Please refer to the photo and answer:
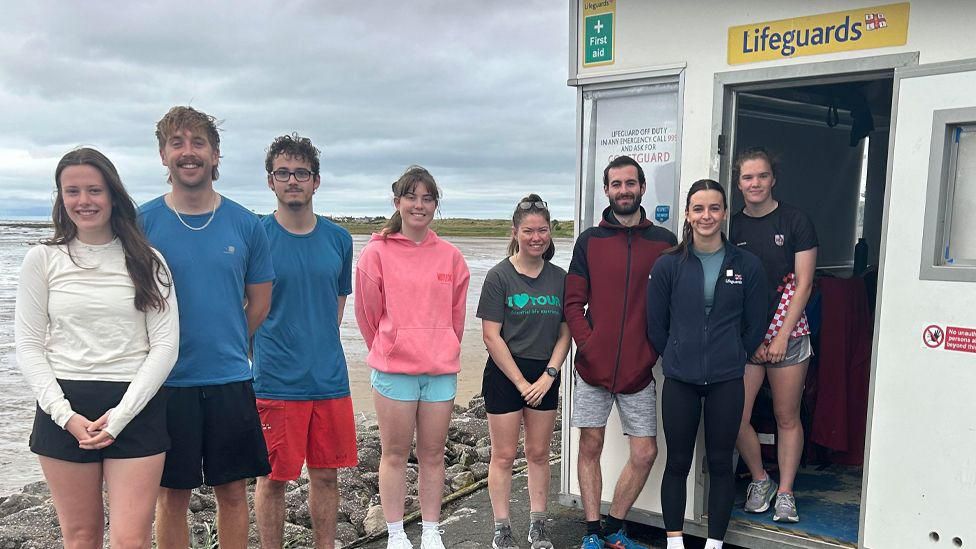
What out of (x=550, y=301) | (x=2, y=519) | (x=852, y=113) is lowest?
(x=2, y=519)

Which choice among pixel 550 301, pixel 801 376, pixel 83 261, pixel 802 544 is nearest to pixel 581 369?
pixel 550 301

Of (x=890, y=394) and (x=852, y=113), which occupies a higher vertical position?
(x=852, y=113)

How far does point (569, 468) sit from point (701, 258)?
147 cm

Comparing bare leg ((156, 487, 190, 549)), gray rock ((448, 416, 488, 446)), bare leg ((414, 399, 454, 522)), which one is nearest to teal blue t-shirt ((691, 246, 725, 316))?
bare leg ((414, 399, 454, 522))

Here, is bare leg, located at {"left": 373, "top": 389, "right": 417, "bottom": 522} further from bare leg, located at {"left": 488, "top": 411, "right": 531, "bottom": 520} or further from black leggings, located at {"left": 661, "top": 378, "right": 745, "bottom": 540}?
black leggings, located at {"left": 661, "top": 378, "right": 745, "bottom": 540}

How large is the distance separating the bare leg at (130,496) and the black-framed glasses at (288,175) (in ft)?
4.06

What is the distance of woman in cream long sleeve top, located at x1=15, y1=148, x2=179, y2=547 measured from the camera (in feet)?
9.00

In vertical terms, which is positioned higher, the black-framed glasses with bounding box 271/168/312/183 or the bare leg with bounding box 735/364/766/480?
the black-framed glasses with bounding box 271/168/312/183

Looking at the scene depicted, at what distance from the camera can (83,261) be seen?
2.81 meters

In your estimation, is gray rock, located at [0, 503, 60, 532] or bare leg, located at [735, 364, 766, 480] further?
gray rock, located at [0, 503, 60, 532]

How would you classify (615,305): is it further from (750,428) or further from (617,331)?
(750,428)

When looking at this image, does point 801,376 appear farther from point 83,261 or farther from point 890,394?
point 83,261

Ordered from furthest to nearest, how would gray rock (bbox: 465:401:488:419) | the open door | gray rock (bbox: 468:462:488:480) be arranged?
1. gray rock (bbox: 465:401:488:419)
2. gray rock (bbox: 468:462:488:480)
3. the open door

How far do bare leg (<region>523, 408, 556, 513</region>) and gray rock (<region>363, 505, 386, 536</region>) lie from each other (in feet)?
3.63
